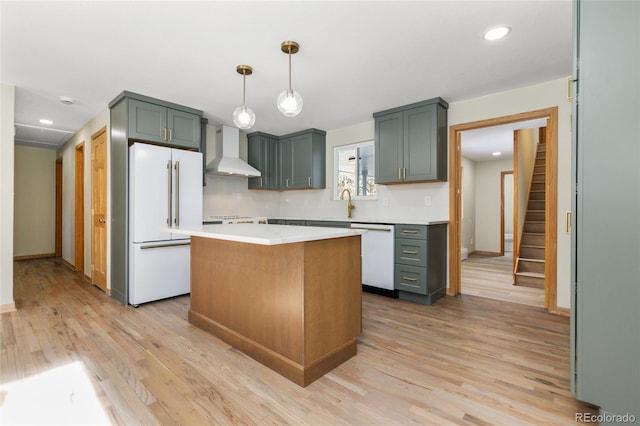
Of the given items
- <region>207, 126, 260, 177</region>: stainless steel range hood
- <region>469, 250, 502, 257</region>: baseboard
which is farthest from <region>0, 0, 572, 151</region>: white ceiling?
<region>469, 250, 502, 257</region>: baseboard

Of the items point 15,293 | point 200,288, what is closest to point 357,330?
point 200,288

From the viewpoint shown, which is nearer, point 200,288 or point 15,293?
point 200,288

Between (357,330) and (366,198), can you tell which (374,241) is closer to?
Answer: (366,198)

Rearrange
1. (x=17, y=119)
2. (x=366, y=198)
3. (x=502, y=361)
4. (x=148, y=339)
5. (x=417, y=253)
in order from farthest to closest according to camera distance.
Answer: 1. (x=366, y=198)
2. (x=17, y=119)
3. (x=417, y=253)
4. (x=148, y=339)
5. (x=502, y=361)

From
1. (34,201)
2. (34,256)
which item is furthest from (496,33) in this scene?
(34,256)

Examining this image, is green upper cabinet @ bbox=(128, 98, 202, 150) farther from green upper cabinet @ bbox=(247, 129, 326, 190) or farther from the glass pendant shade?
the glass pendant shade

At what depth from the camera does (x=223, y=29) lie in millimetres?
2213

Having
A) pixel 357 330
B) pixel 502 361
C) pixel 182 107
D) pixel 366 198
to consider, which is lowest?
pixel 502 361

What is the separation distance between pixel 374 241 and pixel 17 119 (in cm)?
521

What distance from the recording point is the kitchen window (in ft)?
15.6

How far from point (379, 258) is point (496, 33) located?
2487 millimetres

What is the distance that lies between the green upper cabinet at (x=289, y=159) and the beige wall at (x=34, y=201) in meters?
4.68

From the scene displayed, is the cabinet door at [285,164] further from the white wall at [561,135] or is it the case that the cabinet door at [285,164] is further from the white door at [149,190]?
the white wall at [561,135]

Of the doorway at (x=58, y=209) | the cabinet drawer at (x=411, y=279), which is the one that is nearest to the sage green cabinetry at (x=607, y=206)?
the cabinet drawer at (x=411, y=279)
